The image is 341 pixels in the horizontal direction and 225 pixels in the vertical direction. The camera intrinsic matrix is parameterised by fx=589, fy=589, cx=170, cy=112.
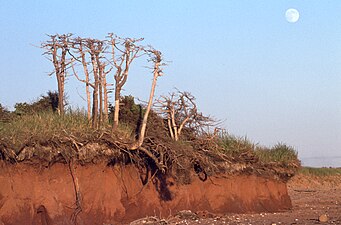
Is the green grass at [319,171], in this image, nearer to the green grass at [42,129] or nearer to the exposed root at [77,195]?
the green grass at [42,129]

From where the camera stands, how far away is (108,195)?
17672mm

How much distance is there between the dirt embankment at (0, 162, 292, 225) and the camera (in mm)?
15750

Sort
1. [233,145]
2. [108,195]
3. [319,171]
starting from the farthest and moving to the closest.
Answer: [319,171]
[233,145]
[108,195]

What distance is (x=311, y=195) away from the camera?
34844 mm

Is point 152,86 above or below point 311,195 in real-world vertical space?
above

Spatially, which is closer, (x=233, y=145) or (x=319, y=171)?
(x=233, y=145)

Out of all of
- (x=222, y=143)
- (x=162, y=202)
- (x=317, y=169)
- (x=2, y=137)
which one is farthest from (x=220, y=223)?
(x=317, y=169)

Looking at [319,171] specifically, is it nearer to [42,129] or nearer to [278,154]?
[278,154]

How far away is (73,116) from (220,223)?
551 centimetres

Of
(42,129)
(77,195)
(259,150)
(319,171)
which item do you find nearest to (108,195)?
(77,195)

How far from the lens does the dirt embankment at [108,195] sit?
1575 cm

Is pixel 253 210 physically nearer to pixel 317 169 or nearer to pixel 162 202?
pixel 162 202

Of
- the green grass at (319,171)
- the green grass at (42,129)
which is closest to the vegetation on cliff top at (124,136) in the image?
the green grass at (42,129)

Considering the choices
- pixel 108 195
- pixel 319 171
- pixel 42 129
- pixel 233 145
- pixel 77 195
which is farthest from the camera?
pixel 319 171
